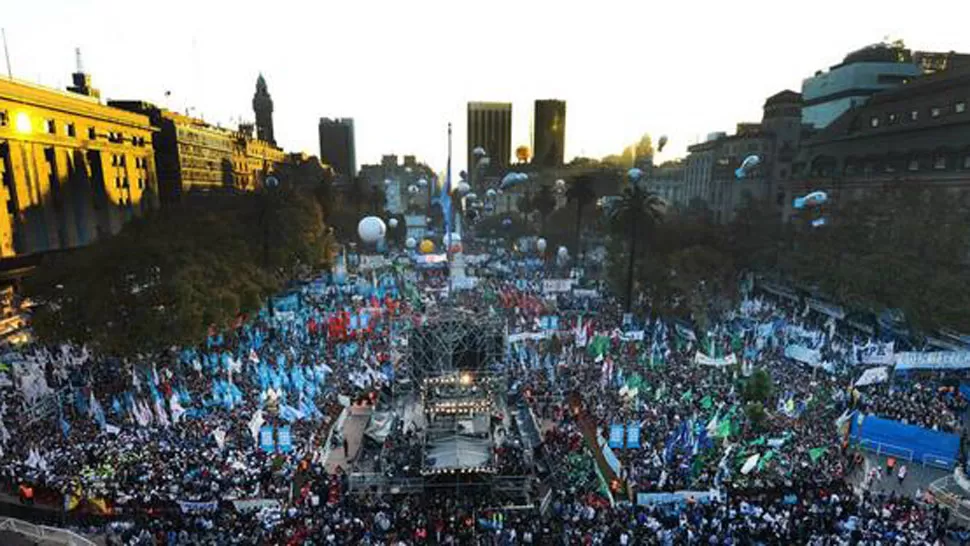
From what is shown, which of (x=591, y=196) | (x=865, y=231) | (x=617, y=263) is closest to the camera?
(x=865, y=231)

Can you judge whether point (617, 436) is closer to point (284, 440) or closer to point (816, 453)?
point (816, 453)

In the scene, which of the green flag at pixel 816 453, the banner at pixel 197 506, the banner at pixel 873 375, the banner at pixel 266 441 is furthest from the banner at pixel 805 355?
the banner at pixel 197 506

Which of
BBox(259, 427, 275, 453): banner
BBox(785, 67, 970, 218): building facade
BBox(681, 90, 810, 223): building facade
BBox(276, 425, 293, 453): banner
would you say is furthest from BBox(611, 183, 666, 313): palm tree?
BBox(259, 427, 275, 453): banner

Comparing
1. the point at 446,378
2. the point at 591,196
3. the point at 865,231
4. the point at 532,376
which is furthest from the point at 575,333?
the point at 591,196

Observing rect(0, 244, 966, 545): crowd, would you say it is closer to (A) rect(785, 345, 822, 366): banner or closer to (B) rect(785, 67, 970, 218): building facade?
(A) rect(785, 345, 822, 366): banner

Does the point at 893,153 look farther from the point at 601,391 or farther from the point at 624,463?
the point at 624,463

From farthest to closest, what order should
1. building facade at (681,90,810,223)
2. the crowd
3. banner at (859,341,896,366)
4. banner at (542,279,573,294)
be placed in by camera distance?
building facade at (681,90,810,223), banner at (542,279,573,294), banner at (859,341,896,366), the crowd

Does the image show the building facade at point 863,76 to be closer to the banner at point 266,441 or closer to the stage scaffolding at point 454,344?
the stage scaffolding at point 454,344
